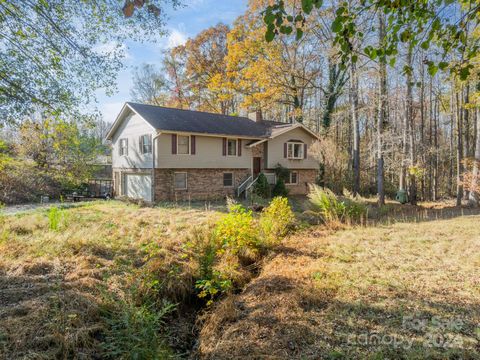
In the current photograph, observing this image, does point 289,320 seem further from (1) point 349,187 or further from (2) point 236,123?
(1) point 349,187

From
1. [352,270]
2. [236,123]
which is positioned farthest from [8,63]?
[236,123]

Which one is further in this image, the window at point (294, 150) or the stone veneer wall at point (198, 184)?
the window at point (294, 150)

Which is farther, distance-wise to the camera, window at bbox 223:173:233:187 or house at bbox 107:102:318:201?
window at bbox 223:173:233:187

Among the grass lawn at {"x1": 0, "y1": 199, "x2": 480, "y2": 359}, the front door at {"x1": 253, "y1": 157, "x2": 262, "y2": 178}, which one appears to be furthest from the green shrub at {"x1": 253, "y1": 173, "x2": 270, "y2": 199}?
the grass lawn at {"x1": 0, "y1": 199, "x2": 480, "y2": 359}

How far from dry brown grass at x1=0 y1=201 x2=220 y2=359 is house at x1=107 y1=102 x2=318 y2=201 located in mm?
8060

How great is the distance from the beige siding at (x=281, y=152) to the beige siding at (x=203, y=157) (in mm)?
1758

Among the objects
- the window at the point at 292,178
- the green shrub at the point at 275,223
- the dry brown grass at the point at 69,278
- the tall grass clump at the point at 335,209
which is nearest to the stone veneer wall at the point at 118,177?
the dry brown grass at the point at 69,278

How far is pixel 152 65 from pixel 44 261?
26.9m

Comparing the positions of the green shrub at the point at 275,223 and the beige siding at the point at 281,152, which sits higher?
the beige siding at the point at 281,152

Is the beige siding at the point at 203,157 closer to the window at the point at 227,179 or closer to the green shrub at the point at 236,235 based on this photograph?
the window at the point at 227,179

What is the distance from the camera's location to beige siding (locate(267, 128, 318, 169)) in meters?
19.5

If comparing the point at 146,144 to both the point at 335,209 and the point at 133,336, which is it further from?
the point at 133,336

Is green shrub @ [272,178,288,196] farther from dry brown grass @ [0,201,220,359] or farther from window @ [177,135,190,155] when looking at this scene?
dry brown grass @ [0,201,220,359]

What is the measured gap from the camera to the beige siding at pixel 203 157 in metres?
15.3
